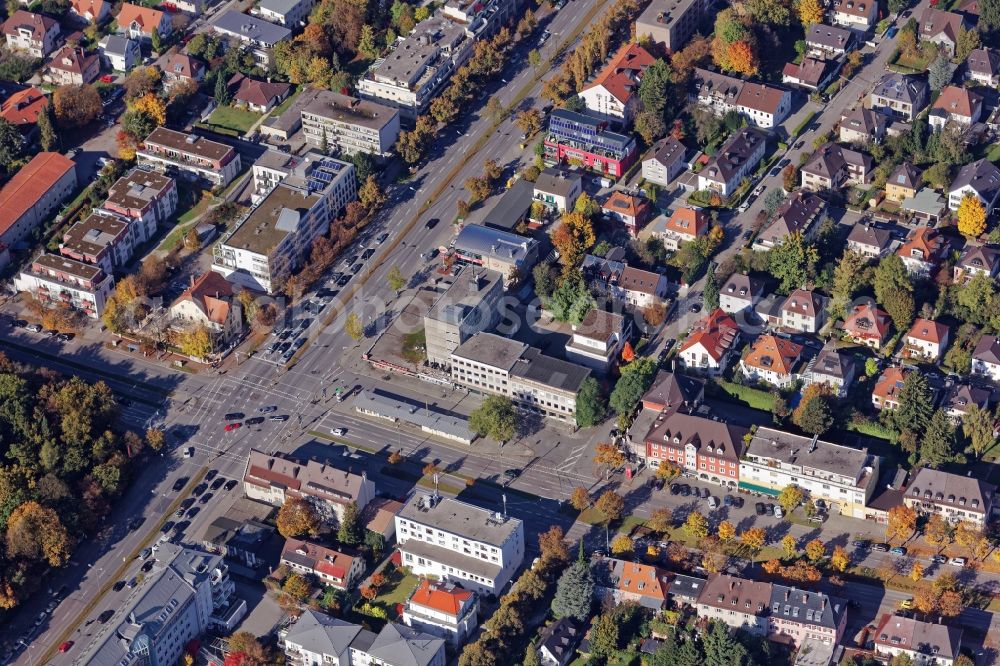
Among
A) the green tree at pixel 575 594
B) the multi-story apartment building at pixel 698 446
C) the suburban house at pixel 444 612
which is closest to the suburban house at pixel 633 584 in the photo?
the green tree at pixel 575 594

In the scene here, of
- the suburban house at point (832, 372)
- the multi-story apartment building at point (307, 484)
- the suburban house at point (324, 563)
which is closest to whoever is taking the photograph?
the suburban house at point (324, 563)

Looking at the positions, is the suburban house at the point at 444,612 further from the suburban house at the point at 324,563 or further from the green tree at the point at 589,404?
the green tree at the point at 589,404

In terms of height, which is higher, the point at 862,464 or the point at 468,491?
the point at 862,464

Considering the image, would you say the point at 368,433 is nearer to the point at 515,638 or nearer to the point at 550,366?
the point at 550,366

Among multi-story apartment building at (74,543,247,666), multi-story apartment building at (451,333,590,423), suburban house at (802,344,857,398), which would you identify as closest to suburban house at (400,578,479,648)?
multi-story apartment building at (74,543,247,666)

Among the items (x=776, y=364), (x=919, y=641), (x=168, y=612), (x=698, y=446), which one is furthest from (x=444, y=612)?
(x=776, y=364)

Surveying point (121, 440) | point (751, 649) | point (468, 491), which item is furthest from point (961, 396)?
point (121, 440)
